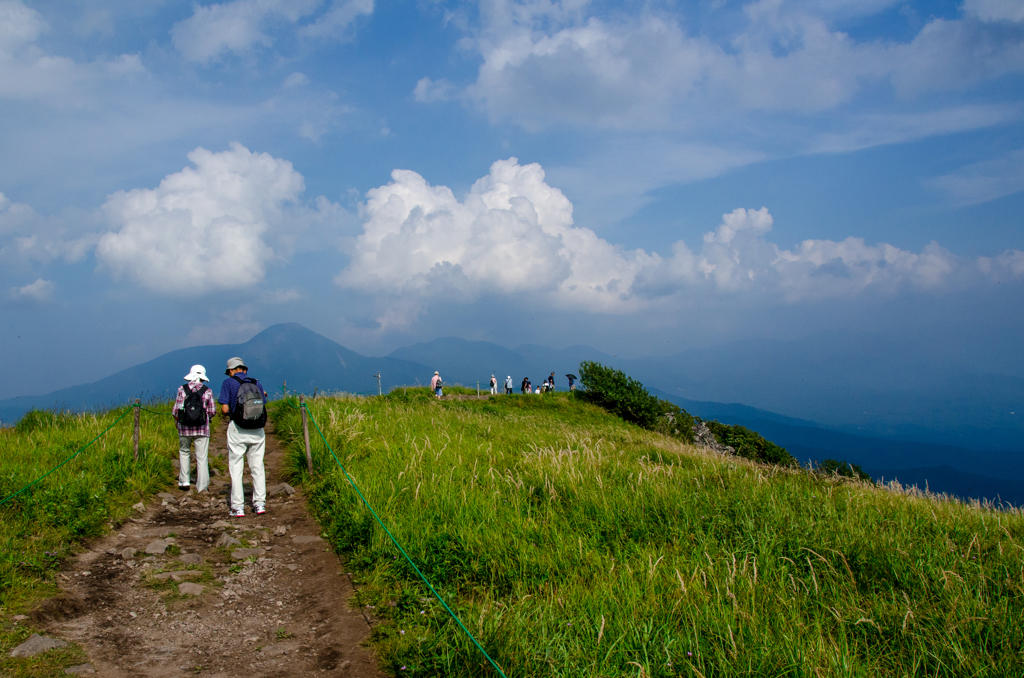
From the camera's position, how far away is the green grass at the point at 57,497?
484 centimetres

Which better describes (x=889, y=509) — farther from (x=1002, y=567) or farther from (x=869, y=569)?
(x=869, y=569)

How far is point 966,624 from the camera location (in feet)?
12.6

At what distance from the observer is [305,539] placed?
7.18 m

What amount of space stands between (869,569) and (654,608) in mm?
2585

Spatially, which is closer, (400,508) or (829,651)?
(829,651)

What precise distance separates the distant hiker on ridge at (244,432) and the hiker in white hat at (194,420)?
954 mm

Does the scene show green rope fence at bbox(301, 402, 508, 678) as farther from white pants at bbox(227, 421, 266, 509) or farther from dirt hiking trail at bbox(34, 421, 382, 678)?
white pants at bbox(227, 421, 266, 509)

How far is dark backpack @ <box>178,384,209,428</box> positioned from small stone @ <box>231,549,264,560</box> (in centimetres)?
334

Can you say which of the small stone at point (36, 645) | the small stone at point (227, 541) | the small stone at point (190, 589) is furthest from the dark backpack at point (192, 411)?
the small stone at point (36, 645)

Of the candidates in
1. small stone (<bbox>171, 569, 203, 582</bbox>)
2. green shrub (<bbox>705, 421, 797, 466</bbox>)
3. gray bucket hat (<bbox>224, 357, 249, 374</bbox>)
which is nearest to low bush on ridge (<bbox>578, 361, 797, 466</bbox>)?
green shrub (<bbox>705, 421, 797, 466</bbox>)

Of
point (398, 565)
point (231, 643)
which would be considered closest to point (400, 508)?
point (398, 565)

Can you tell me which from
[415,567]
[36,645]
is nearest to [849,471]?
[415,567]

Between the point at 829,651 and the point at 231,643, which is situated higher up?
the point at 829,651

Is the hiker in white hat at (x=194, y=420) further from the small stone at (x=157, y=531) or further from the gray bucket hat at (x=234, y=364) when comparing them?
the small stone at (x=157, y=531)
